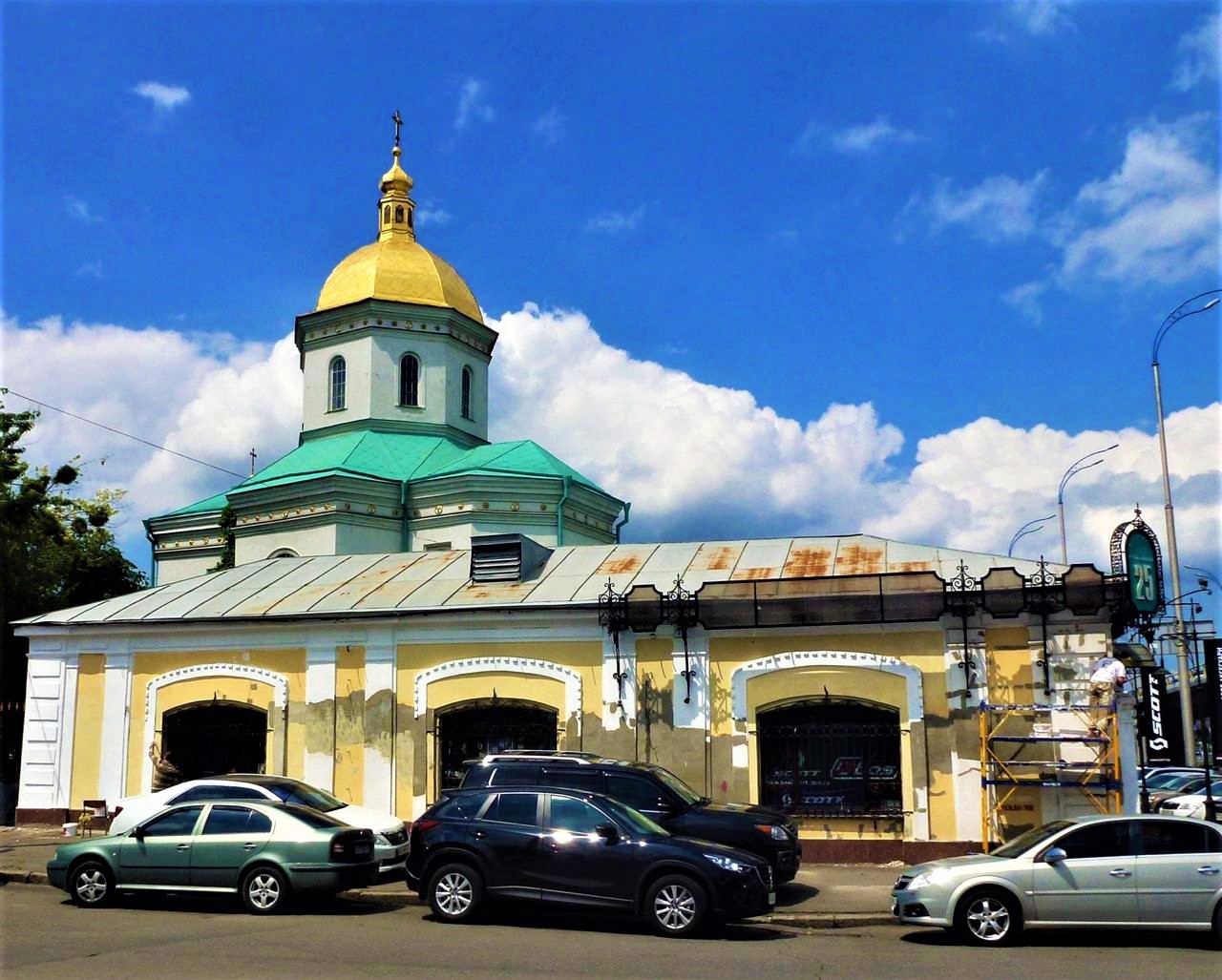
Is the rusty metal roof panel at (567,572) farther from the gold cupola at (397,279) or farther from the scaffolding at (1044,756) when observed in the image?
the gold cupola at (397,279)

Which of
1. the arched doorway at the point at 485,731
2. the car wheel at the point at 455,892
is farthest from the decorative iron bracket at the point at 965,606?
the car wheel at the point at 455,892

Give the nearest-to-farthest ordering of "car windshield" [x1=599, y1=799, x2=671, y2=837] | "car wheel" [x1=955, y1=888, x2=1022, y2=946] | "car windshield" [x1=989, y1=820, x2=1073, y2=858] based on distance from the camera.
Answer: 1. "car wheel" [x1=955, y1=888, x2=1022, y2=946]
2. "car windshield" [x1=989, y1=820, x2=1073, y2=858]
3. "car windshield" [x1=599, y1=799, x2=671, y2=837]

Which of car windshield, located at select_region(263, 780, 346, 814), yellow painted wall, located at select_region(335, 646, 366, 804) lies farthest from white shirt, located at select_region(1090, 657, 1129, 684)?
yellow painted wall, located at select_region(335, 646, 366, 804)

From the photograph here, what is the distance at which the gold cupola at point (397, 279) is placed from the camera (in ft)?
134

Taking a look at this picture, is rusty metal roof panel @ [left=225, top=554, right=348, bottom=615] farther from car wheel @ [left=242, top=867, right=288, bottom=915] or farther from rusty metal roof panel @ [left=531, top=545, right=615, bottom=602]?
car wheel @ [left=242, top=867, right=288, bottom=915]

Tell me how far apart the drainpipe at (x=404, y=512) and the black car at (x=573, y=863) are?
2485 cm

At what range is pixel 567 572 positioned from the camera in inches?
853

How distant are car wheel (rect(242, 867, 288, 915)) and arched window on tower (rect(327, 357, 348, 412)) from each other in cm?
2803

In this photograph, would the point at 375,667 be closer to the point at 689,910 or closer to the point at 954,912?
the point at 689,910

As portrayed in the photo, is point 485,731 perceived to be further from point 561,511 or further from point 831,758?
point 561,511

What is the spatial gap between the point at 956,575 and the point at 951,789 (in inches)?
134

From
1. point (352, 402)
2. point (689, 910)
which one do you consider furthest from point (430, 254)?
point (689, 910)

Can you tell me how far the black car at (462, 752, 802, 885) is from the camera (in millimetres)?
14250

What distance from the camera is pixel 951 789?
17.4 metres
